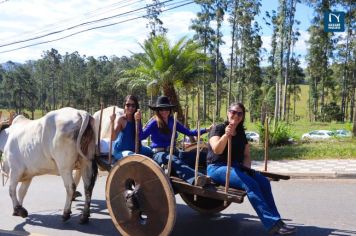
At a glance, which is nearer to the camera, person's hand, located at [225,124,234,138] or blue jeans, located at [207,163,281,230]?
blue jeans, located at [207,163,281,230]

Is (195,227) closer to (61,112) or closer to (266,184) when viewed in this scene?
(266,184)

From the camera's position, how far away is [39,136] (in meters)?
6.32

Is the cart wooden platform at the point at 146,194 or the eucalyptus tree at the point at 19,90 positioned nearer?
the cart wooden platform at the point at 146,194

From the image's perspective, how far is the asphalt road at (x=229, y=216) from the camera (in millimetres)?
5590

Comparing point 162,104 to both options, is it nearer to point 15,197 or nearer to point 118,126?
point 118,126

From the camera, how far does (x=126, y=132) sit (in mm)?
5812

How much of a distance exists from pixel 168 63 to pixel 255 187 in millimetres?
10700

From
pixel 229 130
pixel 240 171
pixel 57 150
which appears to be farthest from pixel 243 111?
pixel 57 150

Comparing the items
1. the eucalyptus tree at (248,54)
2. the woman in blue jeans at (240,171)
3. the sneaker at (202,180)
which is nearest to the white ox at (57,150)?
the woman in blue jeans at (240,171)

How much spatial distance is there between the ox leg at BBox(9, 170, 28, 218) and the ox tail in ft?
3.78

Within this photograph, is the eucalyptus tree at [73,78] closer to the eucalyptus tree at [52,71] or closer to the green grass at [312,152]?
the eucalyptus tree at [52,71]

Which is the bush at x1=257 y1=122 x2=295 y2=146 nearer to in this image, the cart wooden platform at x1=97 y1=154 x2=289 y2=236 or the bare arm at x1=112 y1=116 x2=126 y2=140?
the bare arm at x1=112 y1=116 x2=126 y2=140

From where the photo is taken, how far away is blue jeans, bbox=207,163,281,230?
13.8 feet

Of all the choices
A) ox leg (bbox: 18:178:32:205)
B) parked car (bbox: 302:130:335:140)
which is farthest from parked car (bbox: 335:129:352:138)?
ox leg (bbox: 18:178:32:205)
